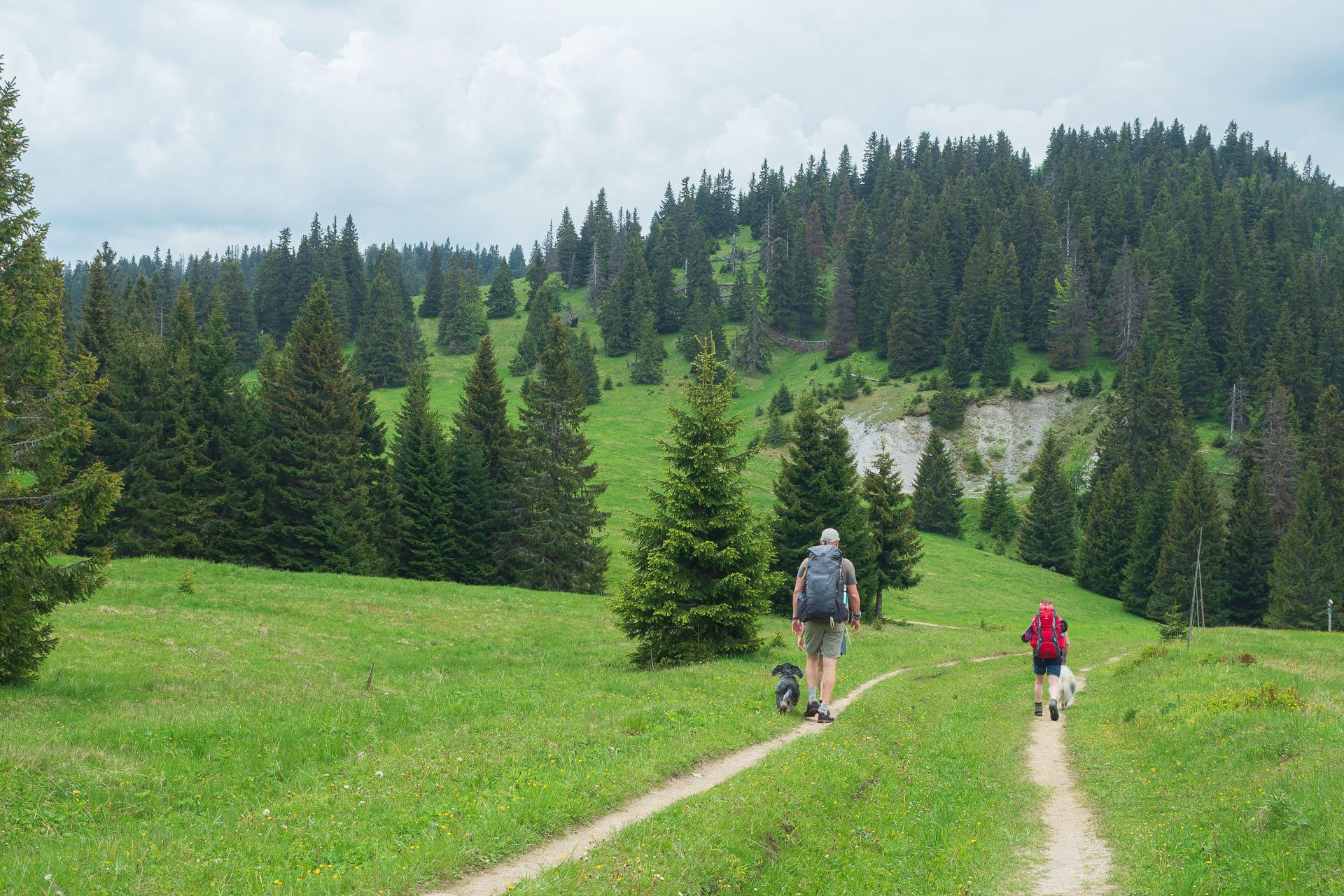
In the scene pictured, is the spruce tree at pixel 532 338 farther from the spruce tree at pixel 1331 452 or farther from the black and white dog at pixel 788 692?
the black and white dog at pixel 788 692

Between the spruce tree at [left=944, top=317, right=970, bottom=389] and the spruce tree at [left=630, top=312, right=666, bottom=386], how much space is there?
45.1m

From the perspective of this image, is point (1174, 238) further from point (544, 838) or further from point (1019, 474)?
point (544, 838)

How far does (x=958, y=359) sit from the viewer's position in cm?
11512

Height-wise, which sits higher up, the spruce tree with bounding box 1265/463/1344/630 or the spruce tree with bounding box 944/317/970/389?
the spruce tree with bounding box 944/317/970/389

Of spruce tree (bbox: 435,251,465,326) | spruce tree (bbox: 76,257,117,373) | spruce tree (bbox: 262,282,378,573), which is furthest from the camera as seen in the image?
spruce tree (bbox: 435,251,465,326)

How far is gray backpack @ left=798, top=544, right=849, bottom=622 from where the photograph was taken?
12.0 meters

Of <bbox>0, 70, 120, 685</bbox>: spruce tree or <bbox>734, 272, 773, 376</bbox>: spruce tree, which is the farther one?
<bbox>734, 272, 773, 376</bbox>: spruce tree

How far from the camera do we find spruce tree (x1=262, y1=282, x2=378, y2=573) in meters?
45.5

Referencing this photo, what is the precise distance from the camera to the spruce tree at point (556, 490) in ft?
161

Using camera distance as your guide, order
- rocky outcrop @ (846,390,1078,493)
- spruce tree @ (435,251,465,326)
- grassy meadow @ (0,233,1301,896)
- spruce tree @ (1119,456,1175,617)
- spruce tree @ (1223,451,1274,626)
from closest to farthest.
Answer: grassy meadow @ (0,233,1301,896)
spruce tree @ (1223,451,1274,626)
spruce tree @ (1119,456,1175,617)
rocky outcrop @ (846,390,1078,493)
spruce tree @ (435,251,465,326)

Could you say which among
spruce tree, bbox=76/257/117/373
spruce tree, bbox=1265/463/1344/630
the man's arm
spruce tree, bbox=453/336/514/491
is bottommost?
spruce tree, bbox=1265/463/1344/630

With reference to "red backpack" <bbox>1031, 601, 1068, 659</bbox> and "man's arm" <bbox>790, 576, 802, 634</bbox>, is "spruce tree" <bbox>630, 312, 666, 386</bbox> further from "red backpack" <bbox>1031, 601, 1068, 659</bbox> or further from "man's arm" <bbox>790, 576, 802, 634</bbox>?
"man's arm" <bbox>790, 576, 802, 634</bbox>

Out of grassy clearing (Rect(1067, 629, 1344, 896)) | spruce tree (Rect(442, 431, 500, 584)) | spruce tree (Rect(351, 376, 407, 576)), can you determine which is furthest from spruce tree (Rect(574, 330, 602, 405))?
grassy clearing (Rect(1067, 629, 1344, 896))

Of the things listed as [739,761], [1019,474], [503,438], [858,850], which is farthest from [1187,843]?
[1019,474]
